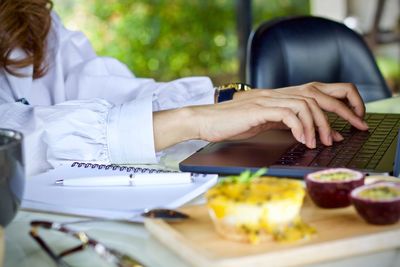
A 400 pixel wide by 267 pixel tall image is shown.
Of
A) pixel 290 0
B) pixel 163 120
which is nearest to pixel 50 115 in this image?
pixel 163 120

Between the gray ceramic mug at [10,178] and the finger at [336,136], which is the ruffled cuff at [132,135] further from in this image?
the gray ceramic mug at [10,178]

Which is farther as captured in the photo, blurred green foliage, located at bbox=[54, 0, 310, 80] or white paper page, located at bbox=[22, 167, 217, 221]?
blurred green foliage, located at bbox=[54, 0, 310, 80]

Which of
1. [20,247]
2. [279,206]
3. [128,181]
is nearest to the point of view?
[279,206]

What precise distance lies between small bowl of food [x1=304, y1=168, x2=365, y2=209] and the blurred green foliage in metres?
3.35

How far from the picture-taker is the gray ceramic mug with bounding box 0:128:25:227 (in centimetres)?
85

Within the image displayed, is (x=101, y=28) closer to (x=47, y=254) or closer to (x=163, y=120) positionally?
(x=163, y=120)

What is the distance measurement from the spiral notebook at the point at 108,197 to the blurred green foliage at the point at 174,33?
10.3 ft

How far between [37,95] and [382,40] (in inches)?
126

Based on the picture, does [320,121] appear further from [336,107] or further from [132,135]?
[132,135]

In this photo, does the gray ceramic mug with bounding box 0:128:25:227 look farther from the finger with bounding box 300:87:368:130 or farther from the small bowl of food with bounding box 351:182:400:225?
the finger with bounding box 300:87:368:130

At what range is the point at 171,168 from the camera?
1.29 meters

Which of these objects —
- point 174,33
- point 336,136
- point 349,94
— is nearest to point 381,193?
point 336,136

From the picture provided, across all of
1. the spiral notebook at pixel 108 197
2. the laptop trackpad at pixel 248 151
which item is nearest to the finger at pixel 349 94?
the laptop trackpad at pixel 248 151

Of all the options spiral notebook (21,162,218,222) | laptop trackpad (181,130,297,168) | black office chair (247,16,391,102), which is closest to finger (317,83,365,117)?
laptop trackpad (181,130,297,168)
